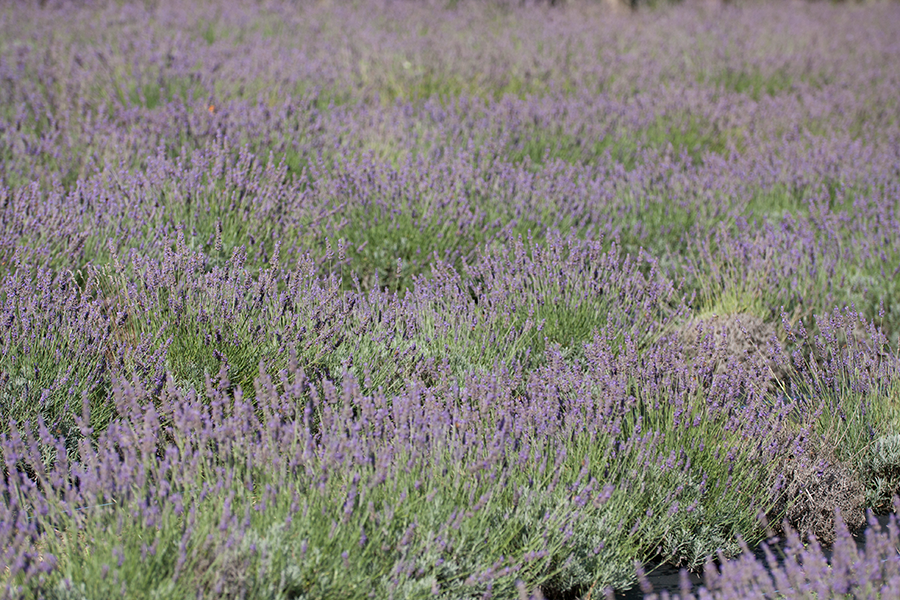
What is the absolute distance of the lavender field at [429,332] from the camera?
6.23ft

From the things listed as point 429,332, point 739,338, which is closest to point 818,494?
point 739,338

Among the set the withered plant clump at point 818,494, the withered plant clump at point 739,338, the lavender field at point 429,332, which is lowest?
the withered plant clump at point 818,494

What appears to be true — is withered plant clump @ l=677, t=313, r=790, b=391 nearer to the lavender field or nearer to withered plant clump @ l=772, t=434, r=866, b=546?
the lavender field

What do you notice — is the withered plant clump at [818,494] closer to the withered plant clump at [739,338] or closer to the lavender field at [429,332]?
the lavender field at [429,332]

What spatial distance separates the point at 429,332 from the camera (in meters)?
2.94

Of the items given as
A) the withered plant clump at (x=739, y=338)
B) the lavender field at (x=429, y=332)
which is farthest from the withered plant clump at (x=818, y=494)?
the withered plant clump at (x=739, y=338)

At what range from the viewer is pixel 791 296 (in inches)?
136

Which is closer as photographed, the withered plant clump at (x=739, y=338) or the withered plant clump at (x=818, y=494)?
the withered plant clump at (x=818, y=494)

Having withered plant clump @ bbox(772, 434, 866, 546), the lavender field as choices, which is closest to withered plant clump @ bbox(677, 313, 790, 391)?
the lavender field

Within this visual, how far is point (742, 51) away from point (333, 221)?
18.2ft

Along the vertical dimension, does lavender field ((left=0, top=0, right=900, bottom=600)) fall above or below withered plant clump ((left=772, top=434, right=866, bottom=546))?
above

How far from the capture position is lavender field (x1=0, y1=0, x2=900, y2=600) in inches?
74.7

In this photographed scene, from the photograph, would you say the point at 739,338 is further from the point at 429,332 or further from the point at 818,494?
the point at 429,332

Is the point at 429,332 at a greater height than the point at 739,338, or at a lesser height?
greater
